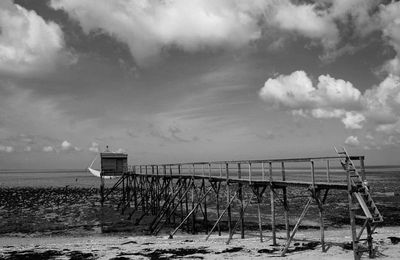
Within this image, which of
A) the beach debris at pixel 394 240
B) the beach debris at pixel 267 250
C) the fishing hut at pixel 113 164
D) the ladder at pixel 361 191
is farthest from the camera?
the fishing hut at pixel 113 164

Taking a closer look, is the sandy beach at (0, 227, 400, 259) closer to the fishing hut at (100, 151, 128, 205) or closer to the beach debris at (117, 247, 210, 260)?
the beach debris at (117, 247, 210, 260)

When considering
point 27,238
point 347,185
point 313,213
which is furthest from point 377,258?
point 27,238

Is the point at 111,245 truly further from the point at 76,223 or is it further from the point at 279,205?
the point at 279,205

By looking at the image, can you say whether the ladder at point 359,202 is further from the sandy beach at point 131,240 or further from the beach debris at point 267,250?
the beach debris at point 267,250

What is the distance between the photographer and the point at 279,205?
36.7 meters

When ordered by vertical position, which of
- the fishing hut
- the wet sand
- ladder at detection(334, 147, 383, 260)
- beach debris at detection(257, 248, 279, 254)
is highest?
the fishing hut

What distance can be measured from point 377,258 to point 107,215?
24593 mm

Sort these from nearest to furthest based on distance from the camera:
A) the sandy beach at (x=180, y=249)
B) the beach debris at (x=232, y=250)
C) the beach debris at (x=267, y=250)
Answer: the sandy beach at (x=180, y=249)
the beach debris at (x=267, y=250)
the beach debris at (x=232, y=250)

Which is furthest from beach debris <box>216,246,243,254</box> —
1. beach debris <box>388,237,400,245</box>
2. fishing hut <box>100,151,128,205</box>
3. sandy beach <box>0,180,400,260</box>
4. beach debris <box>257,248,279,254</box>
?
fishing hut <box>100,151,128,205</box>

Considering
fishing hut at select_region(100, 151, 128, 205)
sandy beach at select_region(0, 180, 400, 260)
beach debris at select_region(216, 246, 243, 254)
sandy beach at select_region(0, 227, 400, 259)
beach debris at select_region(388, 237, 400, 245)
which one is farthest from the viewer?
fishing hut at select_region(100, 151, 128, 205)

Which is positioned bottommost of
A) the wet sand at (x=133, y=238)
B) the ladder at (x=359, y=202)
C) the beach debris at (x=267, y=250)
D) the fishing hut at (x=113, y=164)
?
the wet sand at (x=133, y=238)

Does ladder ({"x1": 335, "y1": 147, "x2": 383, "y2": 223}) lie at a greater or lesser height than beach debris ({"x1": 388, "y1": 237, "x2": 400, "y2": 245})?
greater

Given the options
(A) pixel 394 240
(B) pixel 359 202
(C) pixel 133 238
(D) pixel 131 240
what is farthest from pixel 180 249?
(A) pixel 394 240

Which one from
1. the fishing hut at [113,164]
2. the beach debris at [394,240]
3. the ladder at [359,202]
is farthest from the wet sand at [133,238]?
the fishing hut at [113,164]
